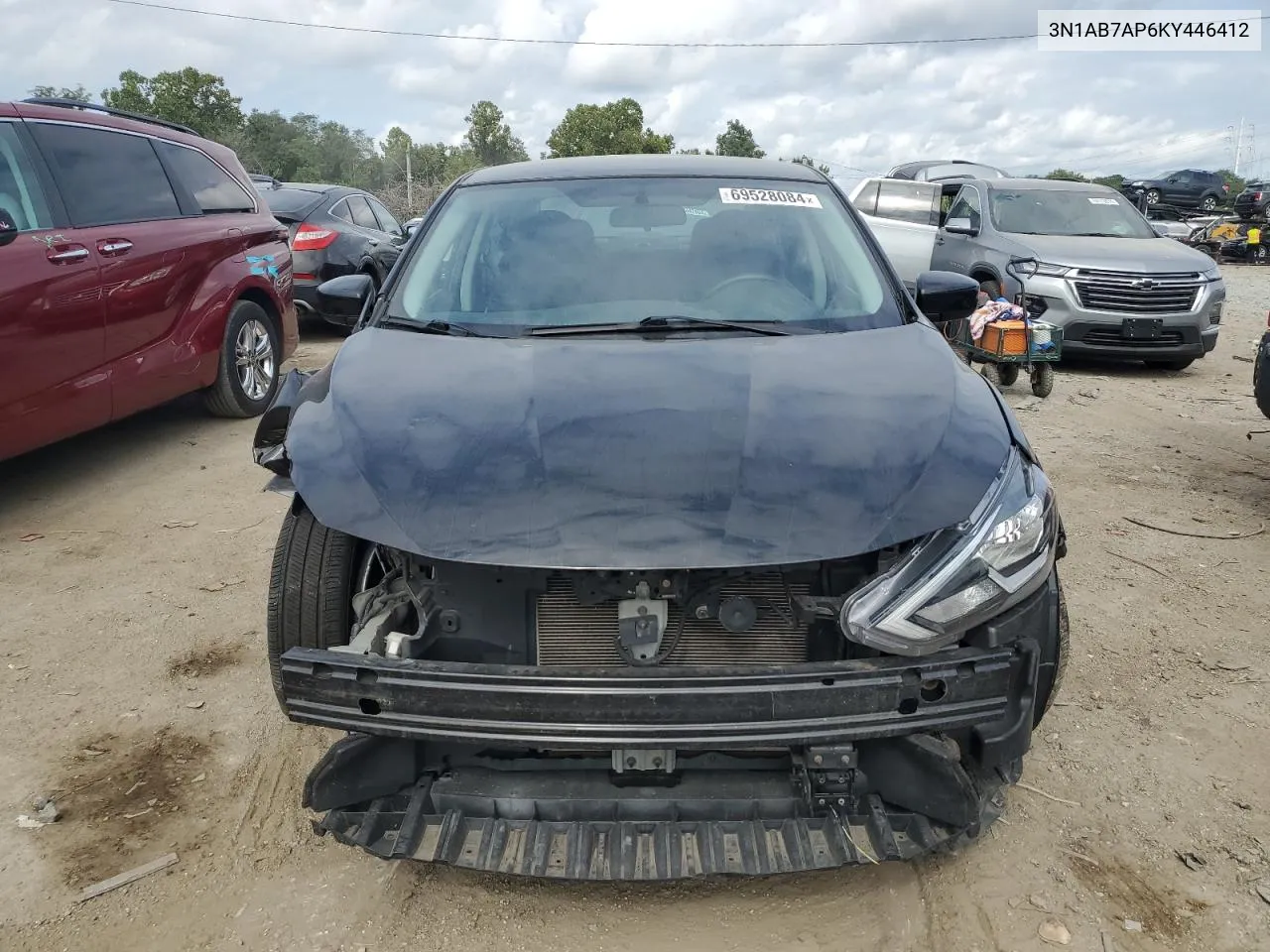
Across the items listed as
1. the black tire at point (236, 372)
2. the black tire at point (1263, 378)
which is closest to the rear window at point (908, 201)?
the black tire at point (1263, 378)

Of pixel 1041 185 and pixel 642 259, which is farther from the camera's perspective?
pixel 1041 185

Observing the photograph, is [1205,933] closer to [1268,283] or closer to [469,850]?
[469,850]

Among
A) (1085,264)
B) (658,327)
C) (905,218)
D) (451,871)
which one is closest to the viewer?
(451,871)

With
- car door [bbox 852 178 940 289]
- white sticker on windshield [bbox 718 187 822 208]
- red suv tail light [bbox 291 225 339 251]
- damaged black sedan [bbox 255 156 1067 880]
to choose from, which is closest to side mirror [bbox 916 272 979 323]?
white sticker on windshield [bbox 718 187 822 208]

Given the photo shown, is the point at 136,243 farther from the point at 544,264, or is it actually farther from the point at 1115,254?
the point at 1115,254

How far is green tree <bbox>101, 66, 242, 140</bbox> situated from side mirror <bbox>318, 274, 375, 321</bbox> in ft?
128

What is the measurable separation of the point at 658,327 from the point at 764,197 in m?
0.84

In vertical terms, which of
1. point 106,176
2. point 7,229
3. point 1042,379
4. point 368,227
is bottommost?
point 1042,379

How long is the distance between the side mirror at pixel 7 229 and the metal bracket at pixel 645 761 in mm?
3669

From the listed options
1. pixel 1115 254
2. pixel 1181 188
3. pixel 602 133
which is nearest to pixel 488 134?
pixel 602 133

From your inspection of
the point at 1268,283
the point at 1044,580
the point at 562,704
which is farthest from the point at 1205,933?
the point at 1268,283

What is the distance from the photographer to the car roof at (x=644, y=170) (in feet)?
11.2

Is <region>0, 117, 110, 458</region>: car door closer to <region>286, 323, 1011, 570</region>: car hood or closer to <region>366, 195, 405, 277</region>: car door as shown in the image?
<region>286, 323, 1011, 570</region>: car hood

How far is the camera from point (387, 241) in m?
9.60
